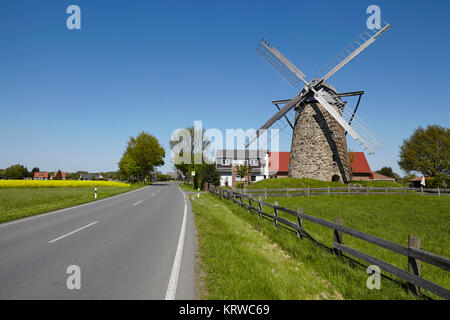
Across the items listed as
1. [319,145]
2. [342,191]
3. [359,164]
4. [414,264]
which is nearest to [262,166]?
[359,164]

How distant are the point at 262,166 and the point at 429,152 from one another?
32.7m

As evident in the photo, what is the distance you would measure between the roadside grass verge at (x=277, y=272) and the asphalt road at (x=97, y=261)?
0.49 m

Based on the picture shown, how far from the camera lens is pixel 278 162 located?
4875 cm

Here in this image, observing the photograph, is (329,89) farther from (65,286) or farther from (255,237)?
(65,286)

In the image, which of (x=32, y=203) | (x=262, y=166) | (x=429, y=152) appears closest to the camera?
(x=32, y=203)

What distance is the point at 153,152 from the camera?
226ft

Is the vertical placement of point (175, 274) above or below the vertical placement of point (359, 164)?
below

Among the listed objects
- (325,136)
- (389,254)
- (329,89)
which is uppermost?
(329,89)

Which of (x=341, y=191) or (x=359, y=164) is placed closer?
(x=341, y=191)

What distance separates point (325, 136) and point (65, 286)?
88.3ft

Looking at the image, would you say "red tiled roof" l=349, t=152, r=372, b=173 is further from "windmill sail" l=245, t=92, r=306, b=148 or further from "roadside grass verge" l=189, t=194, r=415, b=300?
"roadside grass verge" l=189, t=194, r=415, b=300

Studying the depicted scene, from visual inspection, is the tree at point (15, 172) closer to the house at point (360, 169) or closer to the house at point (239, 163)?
the house at point (239, 163)

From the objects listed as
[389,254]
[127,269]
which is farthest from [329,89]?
[127,269]

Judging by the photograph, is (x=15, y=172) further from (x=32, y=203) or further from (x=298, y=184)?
(x=298, y=184)
